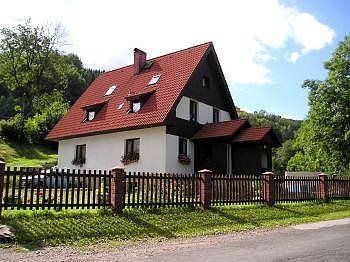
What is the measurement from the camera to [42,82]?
5384 cm

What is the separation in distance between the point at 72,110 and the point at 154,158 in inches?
418

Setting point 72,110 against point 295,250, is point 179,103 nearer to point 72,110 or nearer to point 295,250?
point 72,110

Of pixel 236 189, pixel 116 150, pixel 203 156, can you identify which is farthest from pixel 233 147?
pixel 236 189

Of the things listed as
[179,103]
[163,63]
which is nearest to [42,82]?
[163,63]

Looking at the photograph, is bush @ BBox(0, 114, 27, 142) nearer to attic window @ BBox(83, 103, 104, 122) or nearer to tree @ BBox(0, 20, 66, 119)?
tree @ BBox(0, 20, 66, 119)

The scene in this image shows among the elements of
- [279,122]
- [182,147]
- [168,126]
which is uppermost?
[279,122]

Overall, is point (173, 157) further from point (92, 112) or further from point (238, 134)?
point (92, 112)

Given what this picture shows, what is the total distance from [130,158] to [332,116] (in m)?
19.5

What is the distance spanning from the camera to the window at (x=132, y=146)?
26.2 m

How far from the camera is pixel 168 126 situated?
80.7 feet

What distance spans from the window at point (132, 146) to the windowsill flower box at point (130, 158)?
0.15m

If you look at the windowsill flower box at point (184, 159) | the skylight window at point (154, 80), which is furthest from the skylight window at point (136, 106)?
the windowsill flower box at point (184, 159)

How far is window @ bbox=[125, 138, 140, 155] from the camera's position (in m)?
26.2

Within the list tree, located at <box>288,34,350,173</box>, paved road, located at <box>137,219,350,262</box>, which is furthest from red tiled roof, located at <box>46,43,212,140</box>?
tree, located at <box>288,34,350,173</box>
